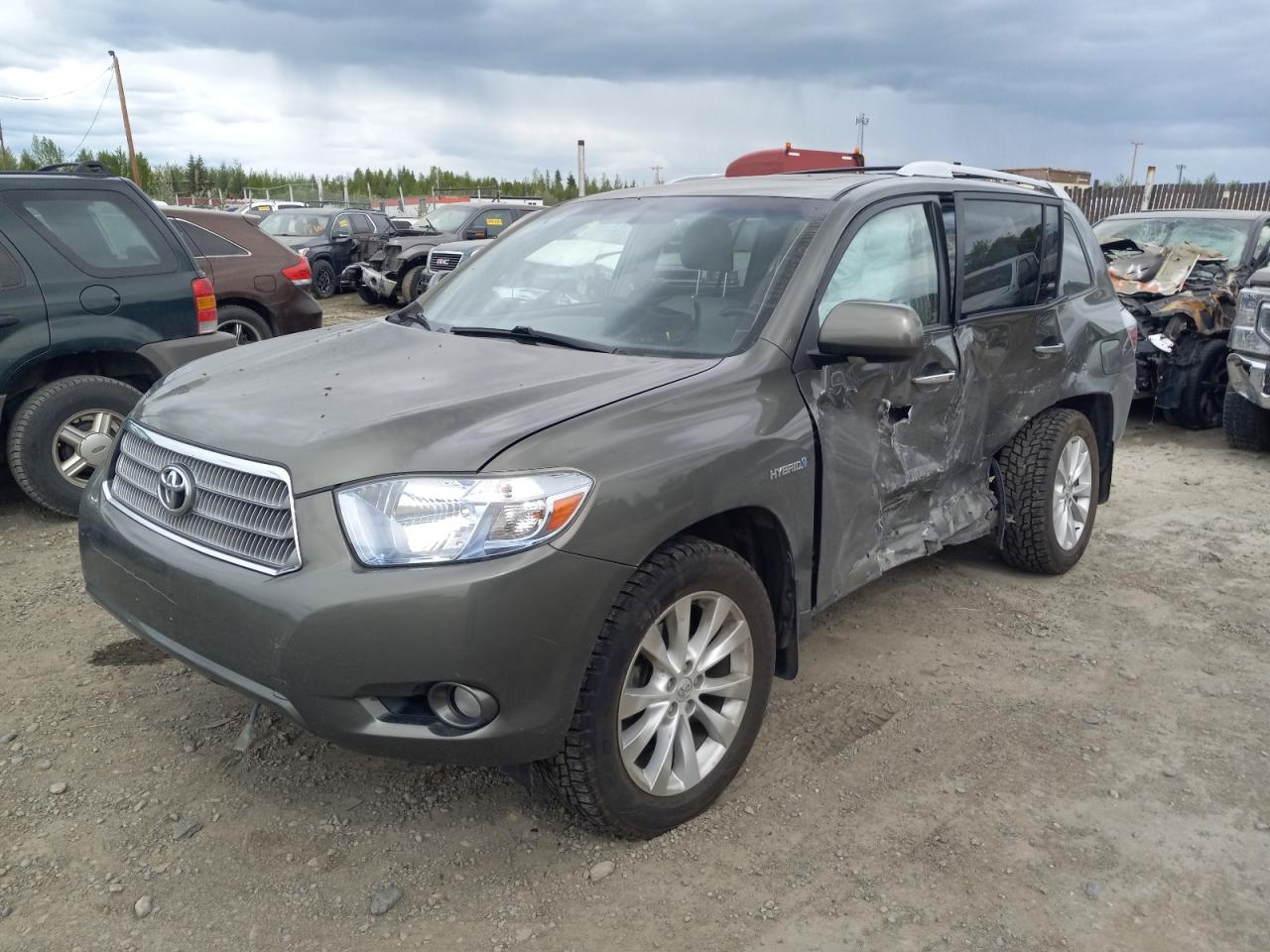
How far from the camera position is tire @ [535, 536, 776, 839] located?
2.38 meters

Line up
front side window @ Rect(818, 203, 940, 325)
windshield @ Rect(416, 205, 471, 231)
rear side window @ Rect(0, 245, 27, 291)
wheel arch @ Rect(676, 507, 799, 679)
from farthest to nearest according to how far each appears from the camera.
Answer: windshield @ Rect(416, 205, 471, 231) → rear side window @ Rect(0, 245, 27, 291) → front side window @ Rect(818, 203, 940, 325) → wheel arch @ Rect(676, 507, 799, 679)

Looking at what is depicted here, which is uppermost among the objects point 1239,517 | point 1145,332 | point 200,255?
point 200,255

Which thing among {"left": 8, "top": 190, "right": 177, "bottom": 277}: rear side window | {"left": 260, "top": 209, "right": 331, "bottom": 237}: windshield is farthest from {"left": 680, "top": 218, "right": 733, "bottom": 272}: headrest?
{"left": 260, "top": 209, "right": 331, "bottom": 237}: windshield

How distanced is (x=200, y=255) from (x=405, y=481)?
22.1 feet

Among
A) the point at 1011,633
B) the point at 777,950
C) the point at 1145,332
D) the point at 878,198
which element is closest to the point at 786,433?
the point at 878,198

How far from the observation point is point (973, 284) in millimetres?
3822

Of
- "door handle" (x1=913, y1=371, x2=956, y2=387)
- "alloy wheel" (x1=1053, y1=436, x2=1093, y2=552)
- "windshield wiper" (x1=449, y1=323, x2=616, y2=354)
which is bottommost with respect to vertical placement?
"alloy wheel" (x1=1053, y1=436, x2=1093, y2=552)

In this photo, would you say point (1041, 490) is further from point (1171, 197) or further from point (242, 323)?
point (1171, 197)

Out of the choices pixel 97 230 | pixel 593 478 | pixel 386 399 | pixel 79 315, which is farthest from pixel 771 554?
pixel 97 230

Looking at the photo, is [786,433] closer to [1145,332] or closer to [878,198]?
[878,198]

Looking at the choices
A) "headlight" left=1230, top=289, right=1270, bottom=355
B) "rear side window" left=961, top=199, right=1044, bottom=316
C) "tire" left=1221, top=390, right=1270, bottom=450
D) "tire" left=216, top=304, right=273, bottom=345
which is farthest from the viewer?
"tire" left=216, top=304, right=273, bottom=345

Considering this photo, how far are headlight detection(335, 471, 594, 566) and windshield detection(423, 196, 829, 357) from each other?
2.85ft

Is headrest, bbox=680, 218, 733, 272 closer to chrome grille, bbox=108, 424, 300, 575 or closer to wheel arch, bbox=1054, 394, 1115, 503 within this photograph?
chrome grille, bbox=108, 424, 300, 575

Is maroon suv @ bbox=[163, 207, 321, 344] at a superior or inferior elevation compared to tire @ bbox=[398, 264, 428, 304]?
superior
